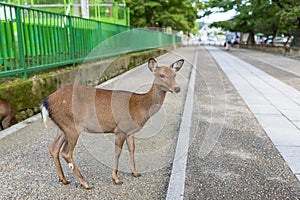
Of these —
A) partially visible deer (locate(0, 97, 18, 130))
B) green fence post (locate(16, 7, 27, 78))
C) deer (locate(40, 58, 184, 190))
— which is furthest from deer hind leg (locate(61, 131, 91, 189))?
green fence post (locate(16, 7, 27, 78))

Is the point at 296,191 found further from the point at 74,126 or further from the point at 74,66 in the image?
the point at 74,66

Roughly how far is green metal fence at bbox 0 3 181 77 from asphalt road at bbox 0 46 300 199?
1373 mm

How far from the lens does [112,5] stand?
44.0ft

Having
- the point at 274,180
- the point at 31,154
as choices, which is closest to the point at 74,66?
the point at 31,154

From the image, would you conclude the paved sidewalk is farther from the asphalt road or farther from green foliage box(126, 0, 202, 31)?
green foliage box(126, 0, 202, 31)

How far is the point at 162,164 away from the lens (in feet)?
11.3

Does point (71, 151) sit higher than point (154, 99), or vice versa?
point (154, 99)

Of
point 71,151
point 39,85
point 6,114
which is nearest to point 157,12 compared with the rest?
point 39,85

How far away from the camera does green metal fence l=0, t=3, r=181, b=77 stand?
4.92 metres

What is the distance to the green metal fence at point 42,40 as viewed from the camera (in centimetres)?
492

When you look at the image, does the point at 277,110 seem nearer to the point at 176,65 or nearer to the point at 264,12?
the point at 176,65

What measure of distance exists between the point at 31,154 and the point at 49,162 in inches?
15.8

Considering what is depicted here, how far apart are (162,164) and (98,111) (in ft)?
4.02

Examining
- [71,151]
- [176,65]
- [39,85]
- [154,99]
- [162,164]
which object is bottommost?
[162,164]
